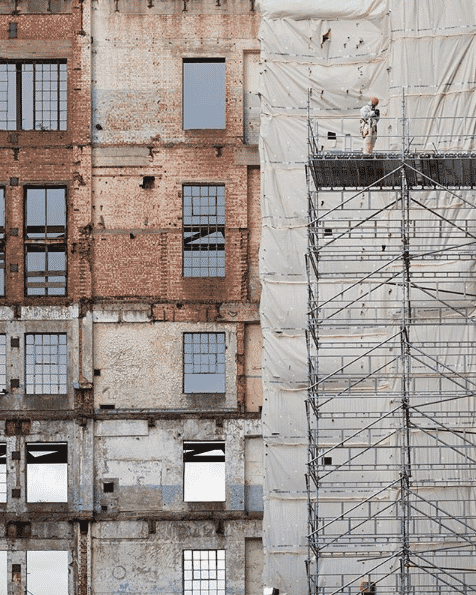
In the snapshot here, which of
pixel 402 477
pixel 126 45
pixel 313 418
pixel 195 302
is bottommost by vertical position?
pixel 402 477

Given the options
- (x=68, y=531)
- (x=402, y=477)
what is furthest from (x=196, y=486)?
(x=402, y=477)

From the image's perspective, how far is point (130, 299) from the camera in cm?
2941

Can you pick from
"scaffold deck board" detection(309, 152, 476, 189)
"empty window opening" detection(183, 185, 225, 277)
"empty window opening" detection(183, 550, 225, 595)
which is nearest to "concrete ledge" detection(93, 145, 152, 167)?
"empty window opening" detection(183, 185, 225, 277)

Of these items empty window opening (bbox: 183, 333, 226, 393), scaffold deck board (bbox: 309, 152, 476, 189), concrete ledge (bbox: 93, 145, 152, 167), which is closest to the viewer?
scaffold deck board (bbox: 309, 152, 476, 189)

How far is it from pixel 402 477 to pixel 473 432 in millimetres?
3882

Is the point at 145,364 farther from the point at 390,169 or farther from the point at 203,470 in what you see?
the point at 390,169

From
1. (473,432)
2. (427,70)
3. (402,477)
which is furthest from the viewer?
(427,70)

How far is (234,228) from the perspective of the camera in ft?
96.6

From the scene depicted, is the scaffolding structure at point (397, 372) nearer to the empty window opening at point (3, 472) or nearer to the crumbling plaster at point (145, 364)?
the crumbling plaster at point (145, 364)

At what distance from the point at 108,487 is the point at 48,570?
2.63m

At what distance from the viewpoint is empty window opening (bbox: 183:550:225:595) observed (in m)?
28.7

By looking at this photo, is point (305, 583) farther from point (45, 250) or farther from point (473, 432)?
point (45, 250)

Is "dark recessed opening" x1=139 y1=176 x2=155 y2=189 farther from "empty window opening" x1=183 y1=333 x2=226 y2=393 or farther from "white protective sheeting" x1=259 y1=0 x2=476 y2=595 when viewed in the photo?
"empty window opening" x1=183 y1=333 x2=226 y2=393

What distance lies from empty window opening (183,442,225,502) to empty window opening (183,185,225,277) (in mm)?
4604
